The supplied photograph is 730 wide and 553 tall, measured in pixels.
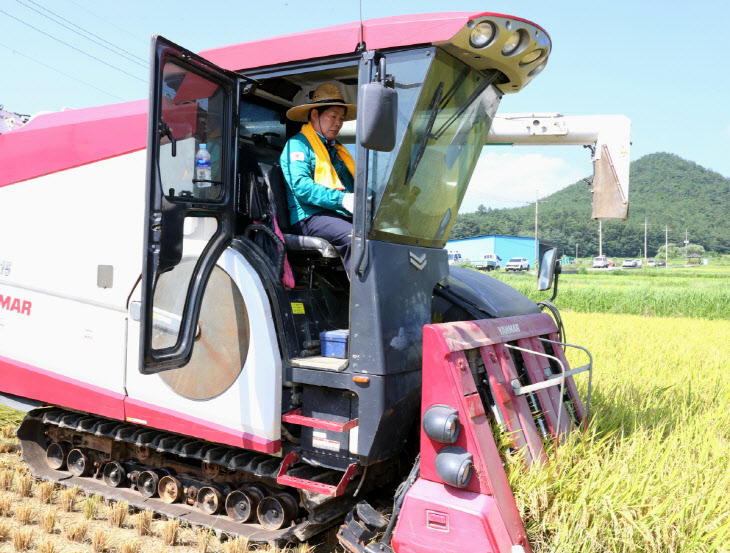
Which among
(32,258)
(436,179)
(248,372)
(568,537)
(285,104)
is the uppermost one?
(285,104)

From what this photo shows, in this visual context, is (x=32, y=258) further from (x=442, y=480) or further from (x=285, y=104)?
(x=442, y=480)

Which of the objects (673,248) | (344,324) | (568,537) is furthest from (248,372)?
(673,248)

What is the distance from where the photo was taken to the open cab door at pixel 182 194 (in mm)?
3023

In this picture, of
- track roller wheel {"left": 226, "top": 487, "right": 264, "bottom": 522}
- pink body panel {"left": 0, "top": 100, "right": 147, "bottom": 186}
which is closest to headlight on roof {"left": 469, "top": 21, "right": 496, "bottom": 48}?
pink body panel {"left": 0, "top": 100, "right": 147, "bottom": 186}

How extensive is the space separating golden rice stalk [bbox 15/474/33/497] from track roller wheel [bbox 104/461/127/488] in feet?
1.94

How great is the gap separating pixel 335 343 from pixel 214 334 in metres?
0.71

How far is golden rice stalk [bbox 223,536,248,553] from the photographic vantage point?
3.37 meters

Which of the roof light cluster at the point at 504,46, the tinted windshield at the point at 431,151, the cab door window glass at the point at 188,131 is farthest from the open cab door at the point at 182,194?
the roof light cluster at the point at 504,46

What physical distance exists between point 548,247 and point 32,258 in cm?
366

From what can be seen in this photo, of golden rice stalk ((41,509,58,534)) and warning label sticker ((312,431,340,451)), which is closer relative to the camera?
warning label sticker ((312,431,340,451))

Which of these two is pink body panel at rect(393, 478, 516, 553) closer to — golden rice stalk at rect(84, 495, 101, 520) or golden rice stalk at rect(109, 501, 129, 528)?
golden rice stalk at rect(109, 501, 129, 528)

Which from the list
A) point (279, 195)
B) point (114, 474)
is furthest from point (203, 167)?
point (114, 474)

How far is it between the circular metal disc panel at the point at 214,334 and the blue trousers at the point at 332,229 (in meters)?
0.54

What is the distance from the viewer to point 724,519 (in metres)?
2.98
